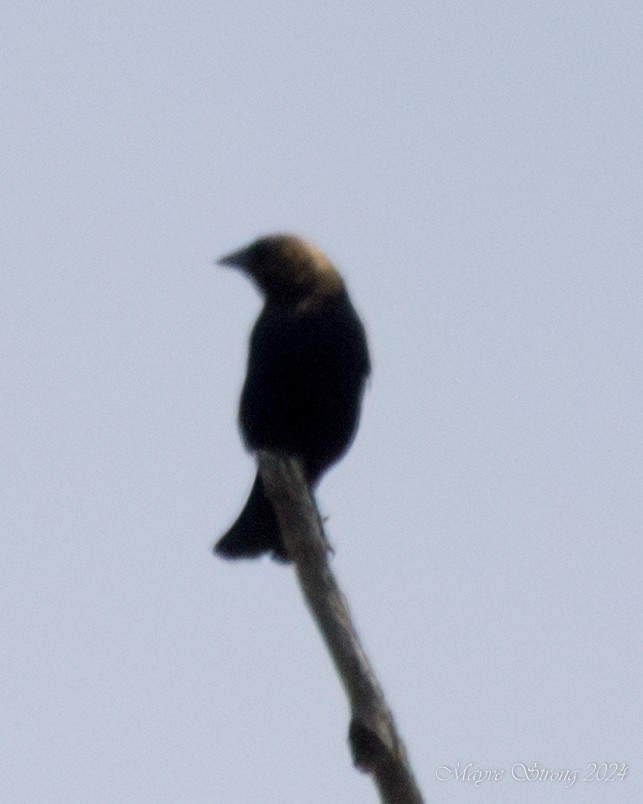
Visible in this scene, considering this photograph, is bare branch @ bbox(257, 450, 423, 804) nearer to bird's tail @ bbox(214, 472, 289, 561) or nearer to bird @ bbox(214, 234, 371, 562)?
bird's tail @ bbox(214, 472, 289, 561)

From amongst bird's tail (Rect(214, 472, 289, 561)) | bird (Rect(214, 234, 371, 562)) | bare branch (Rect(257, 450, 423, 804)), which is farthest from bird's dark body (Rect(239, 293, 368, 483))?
bare branch (Rect(257, 450, 423, 804))

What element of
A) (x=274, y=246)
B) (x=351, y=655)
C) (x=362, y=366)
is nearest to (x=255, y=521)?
(x=362, y=366)

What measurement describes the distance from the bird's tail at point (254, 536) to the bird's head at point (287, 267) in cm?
99

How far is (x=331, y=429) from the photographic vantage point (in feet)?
18.3

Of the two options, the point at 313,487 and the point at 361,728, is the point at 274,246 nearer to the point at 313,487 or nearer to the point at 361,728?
the point at 313,487

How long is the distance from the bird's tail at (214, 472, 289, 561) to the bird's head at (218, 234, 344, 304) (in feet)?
3.24

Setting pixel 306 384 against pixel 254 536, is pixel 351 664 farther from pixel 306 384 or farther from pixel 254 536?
pixel 306 384

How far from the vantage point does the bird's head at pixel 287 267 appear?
5.85 meters

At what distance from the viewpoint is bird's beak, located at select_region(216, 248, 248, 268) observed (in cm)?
612

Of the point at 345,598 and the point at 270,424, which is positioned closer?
the point at 345,598

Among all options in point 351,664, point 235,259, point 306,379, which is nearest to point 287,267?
point 235,259

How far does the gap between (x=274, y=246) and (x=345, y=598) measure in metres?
3.12

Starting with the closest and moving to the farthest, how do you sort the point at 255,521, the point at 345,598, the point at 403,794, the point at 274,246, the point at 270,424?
the point at 403,794 < the point at 345,598 < the point at 255,521 < the point at 270,424 < the point at 274,246

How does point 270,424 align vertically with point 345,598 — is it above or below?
above
